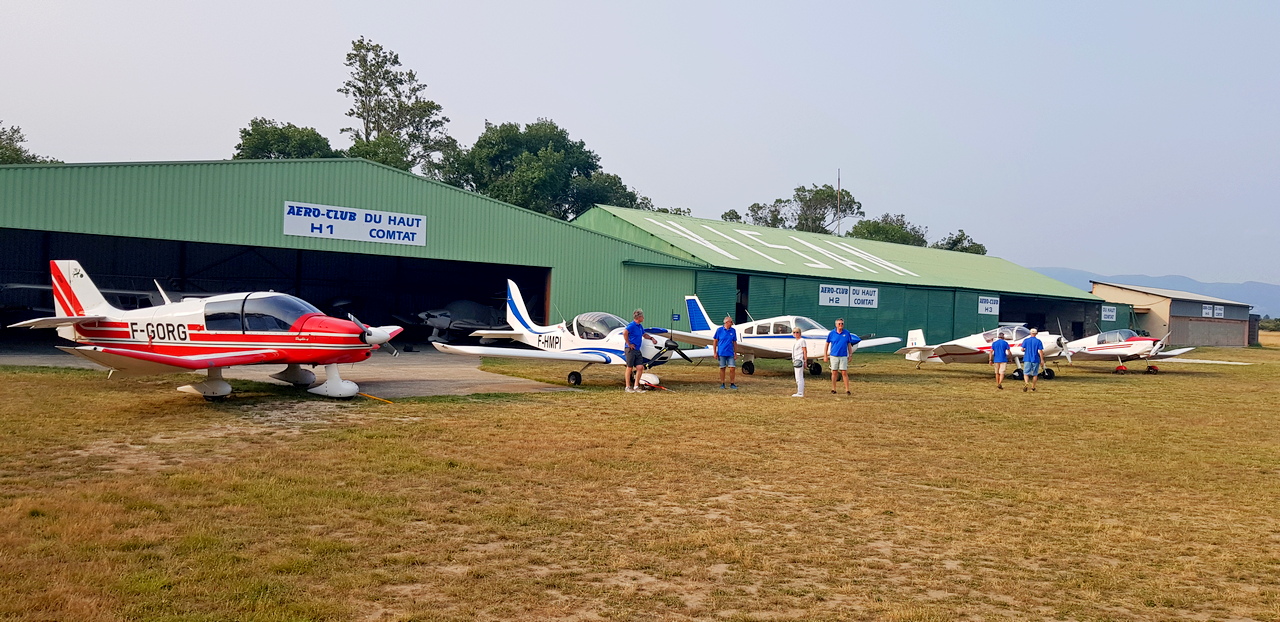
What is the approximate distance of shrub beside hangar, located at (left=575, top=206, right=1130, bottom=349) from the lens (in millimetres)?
32344

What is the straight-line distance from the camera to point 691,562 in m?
→ 5.44

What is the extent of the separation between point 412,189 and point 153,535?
20.9m

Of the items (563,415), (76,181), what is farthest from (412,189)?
(563,415)

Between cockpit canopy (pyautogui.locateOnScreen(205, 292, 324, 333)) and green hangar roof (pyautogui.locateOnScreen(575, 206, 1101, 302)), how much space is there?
19.0 metres

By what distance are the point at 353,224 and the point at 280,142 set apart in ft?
105

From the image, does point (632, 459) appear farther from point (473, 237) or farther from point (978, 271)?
point (978, 271)

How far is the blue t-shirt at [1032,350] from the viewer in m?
19.3

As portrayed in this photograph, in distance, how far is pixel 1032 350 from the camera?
19.5 m

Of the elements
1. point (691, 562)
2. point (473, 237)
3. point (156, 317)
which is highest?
point (473, 237)

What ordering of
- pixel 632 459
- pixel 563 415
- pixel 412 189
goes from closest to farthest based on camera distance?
pixel 632 459, pixel 563 415, pixel 412 189

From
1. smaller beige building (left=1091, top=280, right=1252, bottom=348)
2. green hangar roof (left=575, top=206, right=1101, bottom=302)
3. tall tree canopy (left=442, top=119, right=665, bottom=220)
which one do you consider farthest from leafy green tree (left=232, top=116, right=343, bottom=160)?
smaller beige building (left=1091, top=280, right=1252, bottom=348)

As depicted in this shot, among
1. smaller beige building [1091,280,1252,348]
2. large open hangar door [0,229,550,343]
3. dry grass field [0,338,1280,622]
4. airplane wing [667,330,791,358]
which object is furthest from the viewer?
smaller beige building [1091,280,1252,348]

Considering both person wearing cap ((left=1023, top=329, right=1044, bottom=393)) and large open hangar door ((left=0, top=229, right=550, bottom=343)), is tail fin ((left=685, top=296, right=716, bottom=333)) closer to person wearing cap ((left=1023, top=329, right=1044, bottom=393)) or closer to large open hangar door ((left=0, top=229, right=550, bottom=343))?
large open hangar door ((left=0, top=229, right=550, bottom=343))

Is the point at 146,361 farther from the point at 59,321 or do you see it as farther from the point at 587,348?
the point at 587,348
